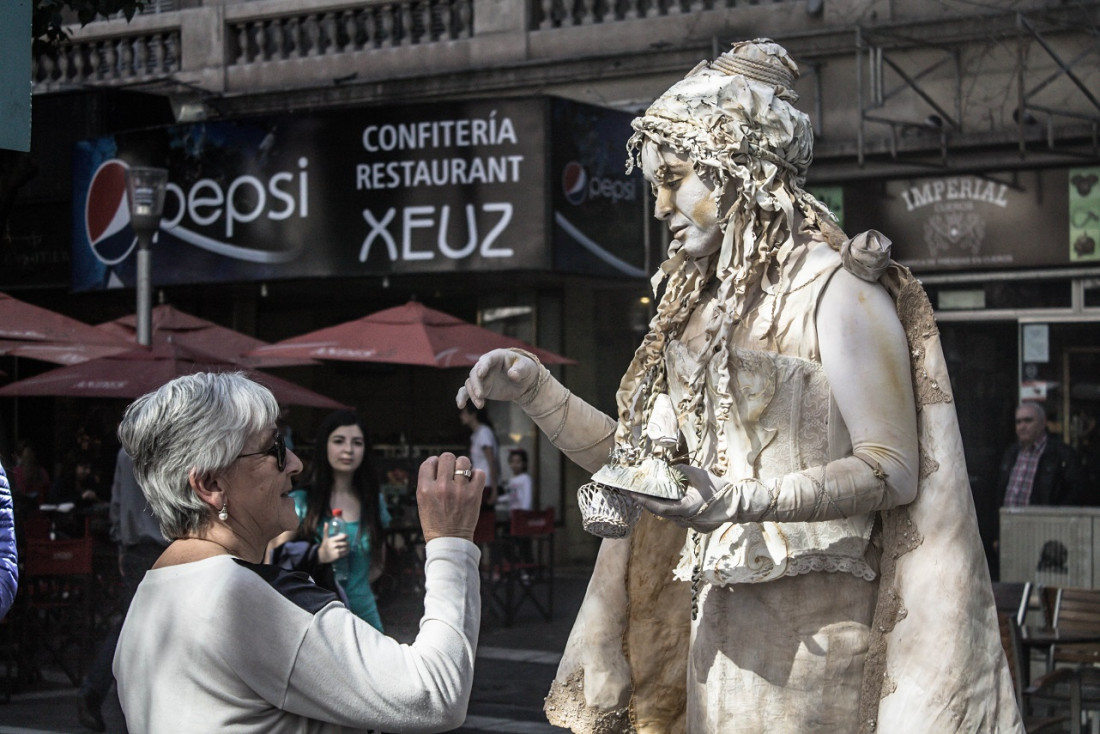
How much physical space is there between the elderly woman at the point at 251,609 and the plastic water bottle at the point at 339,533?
406 centimetres

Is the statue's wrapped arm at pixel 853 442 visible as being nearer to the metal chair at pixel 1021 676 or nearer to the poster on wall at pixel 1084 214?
the metal chair at pixel 1021 676

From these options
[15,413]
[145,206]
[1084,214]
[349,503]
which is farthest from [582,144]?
[15,413]

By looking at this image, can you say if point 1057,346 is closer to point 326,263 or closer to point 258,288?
point 326,263

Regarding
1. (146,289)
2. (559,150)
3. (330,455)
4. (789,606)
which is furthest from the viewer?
(559,150)

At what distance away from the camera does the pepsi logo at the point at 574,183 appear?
47.8 feet

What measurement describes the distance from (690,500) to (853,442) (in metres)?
0.44

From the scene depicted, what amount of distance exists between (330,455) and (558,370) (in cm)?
921

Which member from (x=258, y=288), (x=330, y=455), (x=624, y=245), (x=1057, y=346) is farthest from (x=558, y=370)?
(x=330, y=455)

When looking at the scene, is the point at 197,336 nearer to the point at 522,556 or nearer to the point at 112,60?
the point at 522,556

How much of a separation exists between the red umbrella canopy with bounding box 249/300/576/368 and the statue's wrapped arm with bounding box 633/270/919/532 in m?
9.46

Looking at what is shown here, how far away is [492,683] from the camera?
33.0 ft

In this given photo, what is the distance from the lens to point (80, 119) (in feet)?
59.8

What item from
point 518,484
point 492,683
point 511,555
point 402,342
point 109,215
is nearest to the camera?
point 492,683

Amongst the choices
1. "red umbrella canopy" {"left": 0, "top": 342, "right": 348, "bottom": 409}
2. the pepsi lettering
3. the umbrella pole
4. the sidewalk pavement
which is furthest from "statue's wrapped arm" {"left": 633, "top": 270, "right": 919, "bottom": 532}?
the umbrella pole
